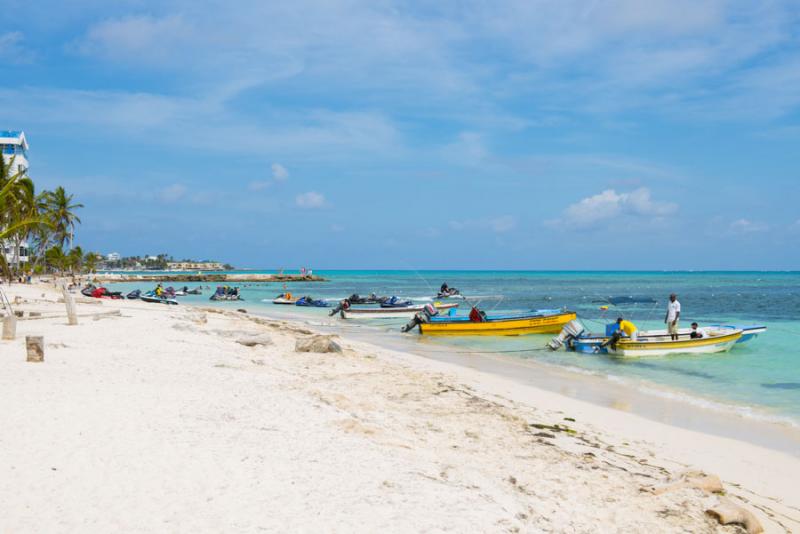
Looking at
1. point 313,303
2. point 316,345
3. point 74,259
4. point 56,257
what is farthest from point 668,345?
point 74,259

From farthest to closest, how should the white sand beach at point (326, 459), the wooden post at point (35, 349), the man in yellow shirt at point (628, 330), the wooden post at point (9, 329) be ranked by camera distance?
the man in yellow shirt at point (628, 330) < the wooden post at point (9, 329) < the wooden post at point (35, 349) < the white sand beach at point (326, 459)

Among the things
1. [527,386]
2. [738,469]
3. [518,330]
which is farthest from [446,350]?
[738,469]

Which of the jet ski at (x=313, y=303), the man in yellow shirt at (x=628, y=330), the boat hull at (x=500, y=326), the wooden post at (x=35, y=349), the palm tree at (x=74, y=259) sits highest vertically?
the palm tree at (x=74, y=259)

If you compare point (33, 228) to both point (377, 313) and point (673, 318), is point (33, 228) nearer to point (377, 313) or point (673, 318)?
point (377, 313)

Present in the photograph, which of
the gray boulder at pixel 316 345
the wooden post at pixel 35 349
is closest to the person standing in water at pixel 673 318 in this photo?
the gray boulder at pixel 316 345

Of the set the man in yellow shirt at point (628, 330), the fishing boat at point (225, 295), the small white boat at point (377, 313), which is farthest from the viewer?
the fishing boat at point (225, 295)

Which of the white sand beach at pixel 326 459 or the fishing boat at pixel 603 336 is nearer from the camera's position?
the white sand beach at pixel 326 459

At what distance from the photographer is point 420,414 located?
956cm

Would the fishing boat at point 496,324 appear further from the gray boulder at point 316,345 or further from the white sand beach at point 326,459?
the white sand beach at point 326,459

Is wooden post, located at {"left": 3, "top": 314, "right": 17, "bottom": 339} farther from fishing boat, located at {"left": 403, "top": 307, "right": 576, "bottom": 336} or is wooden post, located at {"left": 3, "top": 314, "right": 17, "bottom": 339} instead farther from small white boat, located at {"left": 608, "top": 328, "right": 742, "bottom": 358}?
fishing boat, located at {"left": 403, "top": 307, "right": 576, "bottom": 336}

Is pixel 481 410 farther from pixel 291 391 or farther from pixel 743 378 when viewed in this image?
pixel 743 378

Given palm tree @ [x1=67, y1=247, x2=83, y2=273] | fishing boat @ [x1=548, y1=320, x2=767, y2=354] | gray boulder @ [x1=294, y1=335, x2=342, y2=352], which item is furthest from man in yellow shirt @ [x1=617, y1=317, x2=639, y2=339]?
palm tree @ [x1=67, y1=247, x2=83, y2=273]

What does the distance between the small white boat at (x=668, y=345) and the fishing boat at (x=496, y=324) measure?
238 inches

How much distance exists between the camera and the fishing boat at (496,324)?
2598 centimetres
